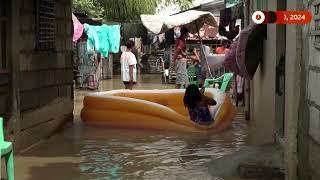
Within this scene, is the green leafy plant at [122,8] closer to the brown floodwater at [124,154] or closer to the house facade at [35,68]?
the house facade at [35,68]

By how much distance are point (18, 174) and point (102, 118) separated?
14.6ft

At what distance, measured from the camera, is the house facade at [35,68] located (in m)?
8.61

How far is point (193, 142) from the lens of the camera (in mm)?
10078

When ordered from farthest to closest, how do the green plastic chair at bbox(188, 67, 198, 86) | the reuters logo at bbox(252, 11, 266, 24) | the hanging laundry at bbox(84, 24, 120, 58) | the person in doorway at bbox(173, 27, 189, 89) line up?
the hanging laundry at bbox(84, 24, 120, 58)
the green plastic chair at bbox(188, 67, 198, 86)
the person in doorway at bbox(173, 27, 189, 89)
the reuters logo at bbox(252, 11, 266, 24)

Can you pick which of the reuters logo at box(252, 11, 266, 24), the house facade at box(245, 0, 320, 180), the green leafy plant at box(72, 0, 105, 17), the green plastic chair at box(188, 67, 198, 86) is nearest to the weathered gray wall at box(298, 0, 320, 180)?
the house facade at box(245, 0, 320, 180)

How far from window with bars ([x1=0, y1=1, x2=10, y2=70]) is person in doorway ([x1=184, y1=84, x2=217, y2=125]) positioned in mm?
3436

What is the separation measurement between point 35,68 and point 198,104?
9.99ft

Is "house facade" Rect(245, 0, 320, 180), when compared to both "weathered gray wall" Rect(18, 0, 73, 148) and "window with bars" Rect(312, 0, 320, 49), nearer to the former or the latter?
"window with bars" Rect(312, 0, 320, 49)

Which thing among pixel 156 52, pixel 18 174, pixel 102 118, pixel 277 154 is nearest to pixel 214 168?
pixel 277 154

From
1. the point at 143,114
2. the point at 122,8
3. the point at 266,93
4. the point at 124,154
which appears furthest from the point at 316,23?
the point at 122,8

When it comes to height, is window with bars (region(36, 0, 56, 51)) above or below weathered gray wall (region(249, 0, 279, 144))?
above

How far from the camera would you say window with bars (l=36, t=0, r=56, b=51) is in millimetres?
9789

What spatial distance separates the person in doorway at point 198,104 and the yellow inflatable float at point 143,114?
0.38 feet

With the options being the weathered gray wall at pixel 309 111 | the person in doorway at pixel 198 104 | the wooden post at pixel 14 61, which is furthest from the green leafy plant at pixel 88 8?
the weathered gray wall at pixel 309 111
